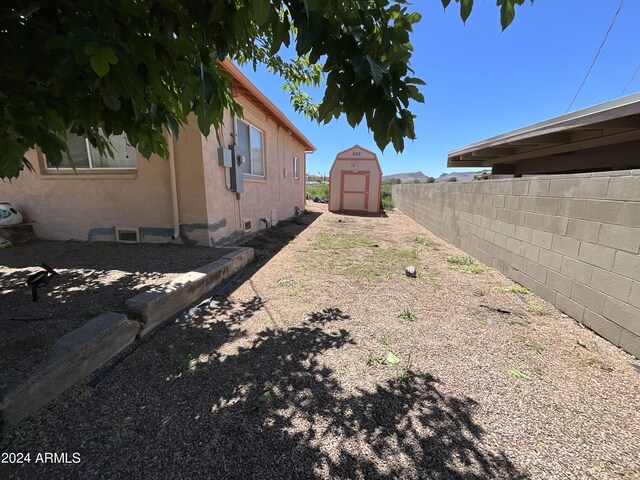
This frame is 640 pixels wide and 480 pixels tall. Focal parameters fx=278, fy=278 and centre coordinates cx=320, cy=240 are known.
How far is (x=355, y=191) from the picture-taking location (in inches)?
623

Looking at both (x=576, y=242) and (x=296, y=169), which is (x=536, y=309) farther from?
(x=296, y=169)

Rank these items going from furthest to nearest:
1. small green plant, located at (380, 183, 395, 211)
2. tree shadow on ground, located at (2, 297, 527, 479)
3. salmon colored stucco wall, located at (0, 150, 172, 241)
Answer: small green plant, located at (380, 183, 395, 211)
salmon colored stucco wall, located at (0, 150, 172, 241)
tree shadow on ground, located at (2, 297, 527, 479)

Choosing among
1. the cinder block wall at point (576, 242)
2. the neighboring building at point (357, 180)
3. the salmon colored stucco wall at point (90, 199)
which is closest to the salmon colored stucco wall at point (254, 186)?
the salmon colored stucco wall at point (90, 199)

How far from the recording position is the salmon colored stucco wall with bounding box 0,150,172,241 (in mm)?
4945

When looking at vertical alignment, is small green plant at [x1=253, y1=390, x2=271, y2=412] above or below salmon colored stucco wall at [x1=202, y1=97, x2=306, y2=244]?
below

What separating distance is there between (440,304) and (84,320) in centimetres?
369

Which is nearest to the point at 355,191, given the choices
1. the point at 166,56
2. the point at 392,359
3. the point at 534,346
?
the point at 534,346

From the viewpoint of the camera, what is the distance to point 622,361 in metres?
2.30

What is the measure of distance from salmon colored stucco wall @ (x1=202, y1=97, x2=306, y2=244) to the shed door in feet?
12.2

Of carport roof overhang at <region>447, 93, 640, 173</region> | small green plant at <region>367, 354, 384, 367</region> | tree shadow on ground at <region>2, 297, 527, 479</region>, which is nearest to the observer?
tree shadow on ground at <region>2, 297, 527, 479</region>

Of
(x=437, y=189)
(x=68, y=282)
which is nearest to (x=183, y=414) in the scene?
(x=68, y=282)

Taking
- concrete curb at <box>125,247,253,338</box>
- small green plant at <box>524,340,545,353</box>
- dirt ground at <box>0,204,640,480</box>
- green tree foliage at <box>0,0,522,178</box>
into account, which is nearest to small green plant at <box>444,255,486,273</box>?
dirt ground at <box>0,204,640,480</box>

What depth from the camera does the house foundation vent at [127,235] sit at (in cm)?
517

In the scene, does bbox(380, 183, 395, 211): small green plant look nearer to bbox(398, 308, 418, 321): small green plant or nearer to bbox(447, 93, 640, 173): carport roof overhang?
bbox(447, 93, 640, 173): carport roof overhang
